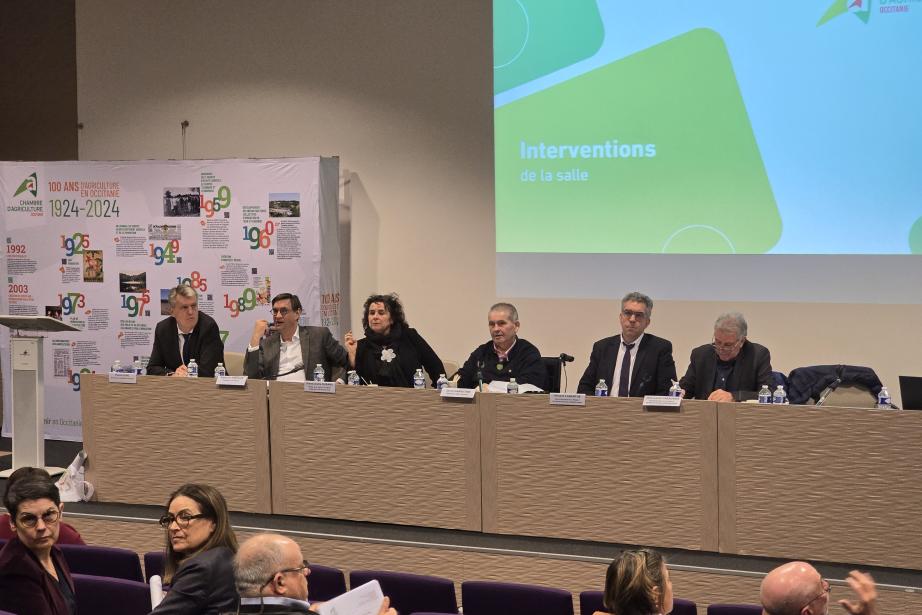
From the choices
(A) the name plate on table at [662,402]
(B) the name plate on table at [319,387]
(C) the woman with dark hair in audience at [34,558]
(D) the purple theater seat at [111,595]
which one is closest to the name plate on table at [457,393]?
(B) the name plate on table at [319,387]

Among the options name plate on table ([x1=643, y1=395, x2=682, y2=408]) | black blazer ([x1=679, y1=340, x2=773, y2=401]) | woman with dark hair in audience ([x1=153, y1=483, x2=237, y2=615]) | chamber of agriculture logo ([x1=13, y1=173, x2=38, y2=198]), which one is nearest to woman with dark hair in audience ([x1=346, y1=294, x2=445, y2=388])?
black blazer ([x1=679, y1=340, x2=773, y2=401])

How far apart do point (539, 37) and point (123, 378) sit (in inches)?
130

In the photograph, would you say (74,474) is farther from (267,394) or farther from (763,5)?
(763,5)

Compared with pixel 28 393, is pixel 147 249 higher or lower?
higher

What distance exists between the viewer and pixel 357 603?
3.00 meters

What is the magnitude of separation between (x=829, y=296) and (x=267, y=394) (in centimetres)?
326

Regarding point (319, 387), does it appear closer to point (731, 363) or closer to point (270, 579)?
point (731, 363)

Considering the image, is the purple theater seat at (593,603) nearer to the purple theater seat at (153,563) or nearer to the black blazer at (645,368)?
the purple theater seat at (153,563)

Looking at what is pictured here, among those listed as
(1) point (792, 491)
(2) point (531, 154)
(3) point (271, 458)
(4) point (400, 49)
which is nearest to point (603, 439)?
(1) point (792, 491)

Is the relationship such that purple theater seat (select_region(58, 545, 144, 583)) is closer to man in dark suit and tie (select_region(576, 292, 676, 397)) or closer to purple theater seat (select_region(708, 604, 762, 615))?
purple theater seat (select_region(708, 604, 762, 615))

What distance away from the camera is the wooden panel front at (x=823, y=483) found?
4.64m

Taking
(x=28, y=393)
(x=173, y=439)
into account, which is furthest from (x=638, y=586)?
(x=28, y=393)

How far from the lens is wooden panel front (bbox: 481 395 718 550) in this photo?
4.93 meters

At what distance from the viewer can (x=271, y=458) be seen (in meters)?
5.71
